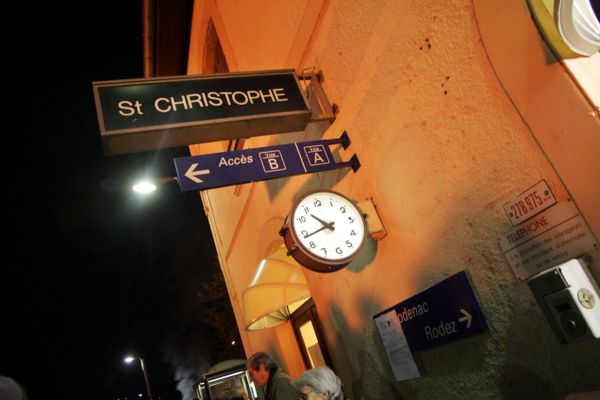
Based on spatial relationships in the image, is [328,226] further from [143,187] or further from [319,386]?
[143,187]

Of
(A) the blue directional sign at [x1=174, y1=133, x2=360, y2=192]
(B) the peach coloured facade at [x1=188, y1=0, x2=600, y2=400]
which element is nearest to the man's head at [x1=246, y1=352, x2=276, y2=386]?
(B) the peach coloured facade at [x1=188, y1=0, x2=600, y2=400]

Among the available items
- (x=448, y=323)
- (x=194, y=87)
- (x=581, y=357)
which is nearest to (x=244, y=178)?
(x=194, y=87)

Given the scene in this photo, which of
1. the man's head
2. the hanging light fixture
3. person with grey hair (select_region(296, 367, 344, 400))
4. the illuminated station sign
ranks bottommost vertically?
person with grey hair (select_region(296, 367, 344, 400))

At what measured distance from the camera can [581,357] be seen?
2.30 metres

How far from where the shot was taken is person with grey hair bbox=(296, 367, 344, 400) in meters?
3.00

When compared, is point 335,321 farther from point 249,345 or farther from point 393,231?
point 249,345

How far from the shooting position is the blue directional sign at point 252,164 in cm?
357

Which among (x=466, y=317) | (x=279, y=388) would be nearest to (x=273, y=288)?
(x=279, y=388)

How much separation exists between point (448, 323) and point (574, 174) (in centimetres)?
145

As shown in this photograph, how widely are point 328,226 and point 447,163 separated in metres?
1.12

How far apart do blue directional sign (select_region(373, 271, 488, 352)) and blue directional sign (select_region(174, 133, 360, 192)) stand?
1.50 metres

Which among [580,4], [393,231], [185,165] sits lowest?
[393,231]

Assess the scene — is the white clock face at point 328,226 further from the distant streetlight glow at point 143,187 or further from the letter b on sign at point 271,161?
the distant streetlight glow at point 143,187

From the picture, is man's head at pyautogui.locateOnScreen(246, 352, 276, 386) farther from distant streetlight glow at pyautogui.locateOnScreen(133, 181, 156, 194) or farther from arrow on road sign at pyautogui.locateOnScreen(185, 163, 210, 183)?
distant streetlight glow at pyautogui.locateOnScreen(133, 181, 156, 194)
